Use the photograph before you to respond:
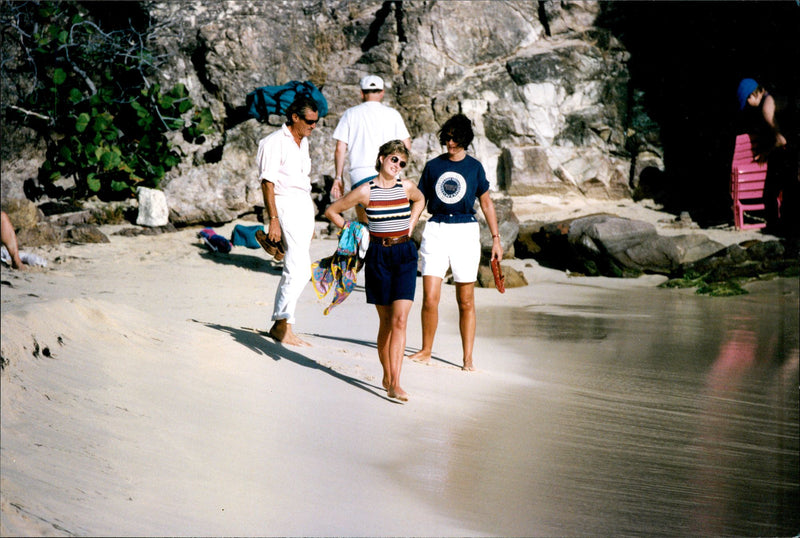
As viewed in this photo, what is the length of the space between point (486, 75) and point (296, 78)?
3204mm

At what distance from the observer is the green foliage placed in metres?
12.0

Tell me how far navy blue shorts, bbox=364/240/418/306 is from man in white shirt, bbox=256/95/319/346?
1.09m

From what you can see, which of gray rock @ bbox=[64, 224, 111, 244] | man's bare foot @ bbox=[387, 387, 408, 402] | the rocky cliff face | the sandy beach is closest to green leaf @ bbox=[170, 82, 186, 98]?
the rocky cliff face

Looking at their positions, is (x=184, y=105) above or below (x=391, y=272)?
above

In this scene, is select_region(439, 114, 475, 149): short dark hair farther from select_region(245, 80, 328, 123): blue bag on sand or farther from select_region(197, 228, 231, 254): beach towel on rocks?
select_region(245, 80, 328, 123): blue bag on sand

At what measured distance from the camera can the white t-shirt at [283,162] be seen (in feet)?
17.1

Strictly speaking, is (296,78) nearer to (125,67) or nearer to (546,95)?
(125,67)

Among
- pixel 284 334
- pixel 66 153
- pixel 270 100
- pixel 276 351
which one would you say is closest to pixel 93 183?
pixel 66 153

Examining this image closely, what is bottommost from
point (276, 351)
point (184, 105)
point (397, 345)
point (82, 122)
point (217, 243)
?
point (276, 351)

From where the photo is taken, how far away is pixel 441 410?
14.2ft

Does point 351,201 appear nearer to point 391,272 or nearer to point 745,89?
point 391,272

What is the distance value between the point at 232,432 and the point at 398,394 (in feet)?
3.71

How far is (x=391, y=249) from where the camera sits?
430cm

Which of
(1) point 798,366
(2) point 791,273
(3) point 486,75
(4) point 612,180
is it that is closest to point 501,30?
(3) point 486,75
